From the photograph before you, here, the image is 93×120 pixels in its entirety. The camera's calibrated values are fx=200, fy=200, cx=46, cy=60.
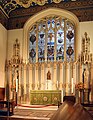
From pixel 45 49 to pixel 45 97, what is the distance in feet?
9.52

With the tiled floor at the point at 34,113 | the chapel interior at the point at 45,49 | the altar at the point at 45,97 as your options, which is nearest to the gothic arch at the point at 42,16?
the chapel interior at the point at 45,49

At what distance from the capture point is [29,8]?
40.3 feet

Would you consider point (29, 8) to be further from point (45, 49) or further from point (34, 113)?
point (34, 113)

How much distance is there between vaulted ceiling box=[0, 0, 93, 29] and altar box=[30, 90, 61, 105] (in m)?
4.32

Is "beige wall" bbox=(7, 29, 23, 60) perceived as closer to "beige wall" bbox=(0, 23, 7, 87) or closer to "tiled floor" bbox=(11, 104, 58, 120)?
"beige wall" bbox=(0, 23, 7, 87)

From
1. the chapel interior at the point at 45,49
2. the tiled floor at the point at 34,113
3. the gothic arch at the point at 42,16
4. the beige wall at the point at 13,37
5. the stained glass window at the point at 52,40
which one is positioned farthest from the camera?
the beige wall at the point at 13,37

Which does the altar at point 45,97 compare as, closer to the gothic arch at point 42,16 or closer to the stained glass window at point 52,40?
the stained glass window at point 52,40

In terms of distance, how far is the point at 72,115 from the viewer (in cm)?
85

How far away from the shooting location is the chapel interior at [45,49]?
10.7m

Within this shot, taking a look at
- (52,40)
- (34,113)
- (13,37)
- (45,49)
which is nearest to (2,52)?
(13,37)

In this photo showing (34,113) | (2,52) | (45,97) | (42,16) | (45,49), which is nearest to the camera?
(34,113)

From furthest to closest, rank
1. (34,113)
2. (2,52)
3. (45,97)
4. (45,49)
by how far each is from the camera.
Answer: (45,49) < (2,52) < (45,97) < (34,113)

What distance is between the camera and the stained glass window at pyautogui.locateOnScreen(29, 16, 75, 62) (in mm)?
11508

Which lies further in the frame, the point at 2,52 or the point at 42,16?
the point at 42,16
